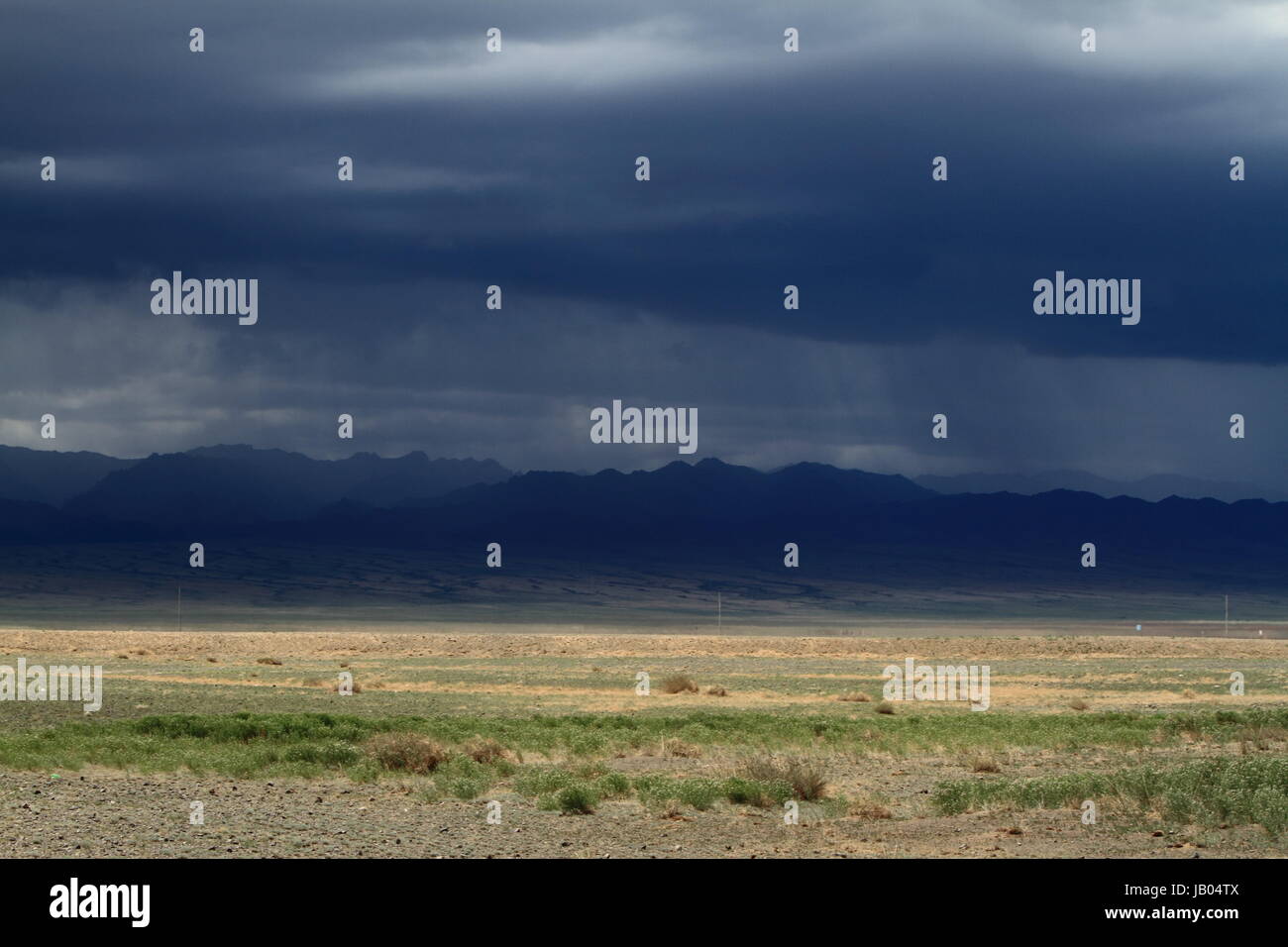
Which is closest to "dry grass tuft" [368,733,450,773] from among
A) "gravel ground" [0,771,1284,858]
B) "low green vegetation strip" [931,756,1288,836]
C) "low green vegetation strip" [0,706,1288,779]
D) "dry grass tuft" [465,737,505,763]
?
"low green vegetation strip" [0,706,1288,779]

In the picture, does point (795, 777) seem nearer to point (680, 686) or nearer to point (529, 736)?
point (529, 736)

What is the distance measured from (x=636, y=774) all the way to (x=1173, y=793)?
35.6ft

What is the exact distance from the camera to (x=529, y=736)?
111 ft

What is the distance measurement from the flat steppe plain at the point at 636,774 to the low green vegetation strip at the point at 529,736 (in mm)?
121

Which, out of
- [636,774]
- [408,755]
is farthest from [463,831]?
[636,774]

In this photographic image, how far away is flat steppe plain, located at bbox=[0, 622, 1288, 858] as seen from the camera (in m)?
20.3

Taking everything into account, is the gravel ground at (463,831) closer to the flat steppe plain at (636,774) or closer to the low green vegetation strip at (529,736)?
the flat steppe plain at (636,774)

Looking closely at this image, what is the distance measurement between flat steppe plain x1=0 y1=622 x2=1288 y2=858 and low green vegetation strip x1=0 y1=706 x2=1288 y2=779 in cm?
12
